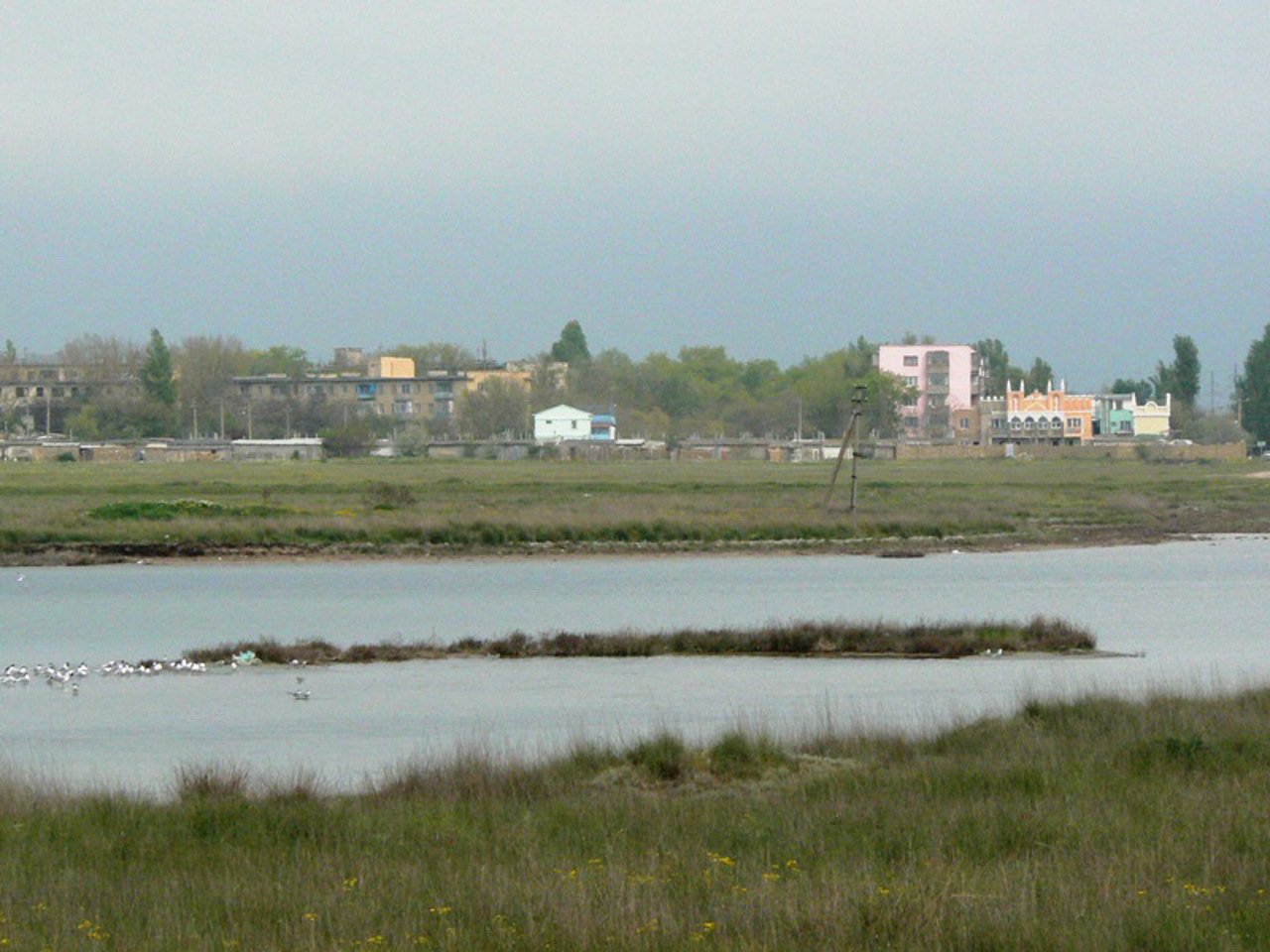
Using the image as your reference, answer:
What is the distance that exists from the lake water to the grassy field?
14.8 feet

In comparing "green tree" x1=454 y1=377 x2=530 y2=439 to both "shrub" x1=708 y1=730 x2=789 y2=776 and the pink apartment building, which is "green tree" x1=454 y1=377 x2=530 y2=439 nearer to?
the pink apartment building

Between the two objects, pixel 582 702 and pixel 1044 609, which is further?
pixel 1044 609

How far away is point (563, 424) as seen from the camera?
17338cm

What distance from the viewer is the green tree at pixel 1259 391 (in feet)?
559

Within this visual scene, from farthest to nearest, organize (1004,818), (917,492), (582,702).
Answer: (917,492) → (582,702) → (1004,818)

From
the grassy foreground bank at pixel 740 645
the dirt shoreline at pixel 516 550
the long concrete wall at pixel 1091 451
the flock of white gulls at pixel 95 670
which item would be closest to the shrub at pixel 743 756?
the flock of white gulls at pixel 95 670

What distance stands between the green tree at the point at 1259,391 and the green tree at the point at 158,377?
110288 mm

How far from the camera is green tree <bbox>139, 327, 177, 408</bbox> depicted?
187 m

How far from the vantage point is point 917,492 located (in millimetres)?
94750

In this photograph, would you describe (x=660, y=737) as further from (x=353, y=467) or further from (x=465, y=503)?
(x=353, y=467)

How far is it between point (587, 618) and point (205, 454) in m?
116

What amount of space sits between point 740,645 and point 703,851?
67.2 ft

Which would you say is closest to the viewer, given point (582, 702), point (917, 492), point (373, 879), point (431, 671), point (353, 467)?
point (373, 879)

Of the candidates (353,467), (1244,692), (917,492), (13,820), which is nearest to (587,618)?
(1244,692)
